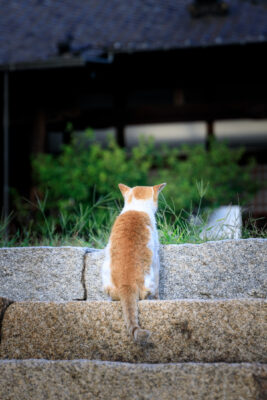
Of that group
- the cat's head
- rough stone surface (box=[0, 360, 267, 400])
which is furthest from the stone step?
rough stone surface (box=[0, 360, 267, 400])

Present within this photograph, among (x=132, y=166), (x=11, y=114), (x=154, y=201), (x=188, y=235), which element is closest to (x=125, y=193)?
(x=154, y=201)

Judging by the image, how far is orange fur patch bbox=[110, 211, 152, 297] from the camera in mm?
2375

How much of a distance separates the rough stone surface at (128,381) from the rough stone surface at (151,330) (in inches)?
8.0

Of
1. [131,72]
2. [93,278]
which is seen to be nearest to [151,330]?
[93,278]

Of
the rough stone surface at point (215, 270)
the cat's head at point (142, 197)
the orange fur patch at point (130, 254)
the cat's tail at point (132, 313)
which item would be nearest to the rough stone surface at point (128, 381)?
the cat's tail at point (132, 313)

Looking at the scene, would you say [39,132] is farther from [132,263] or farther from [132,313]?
[132,313]

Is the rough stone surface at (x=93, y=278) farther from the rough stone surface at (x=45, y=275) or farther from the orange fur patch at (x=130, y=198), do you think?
the orange fur patch at (x=130, y=198)

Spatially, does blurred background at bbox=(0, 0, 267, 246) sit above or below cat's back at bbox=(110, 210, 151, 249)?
above

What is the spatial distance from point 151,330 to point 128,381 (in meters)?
0.31

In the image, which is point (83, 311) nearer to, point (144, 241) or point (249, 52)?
point (144, 241)

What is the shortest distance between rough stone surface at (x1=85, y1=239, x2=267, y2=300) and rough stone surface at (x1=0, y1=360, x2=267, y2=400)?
952mm

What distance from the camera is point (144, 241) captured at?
253cm

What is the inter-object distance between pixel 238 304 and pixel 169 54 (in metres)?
5.15

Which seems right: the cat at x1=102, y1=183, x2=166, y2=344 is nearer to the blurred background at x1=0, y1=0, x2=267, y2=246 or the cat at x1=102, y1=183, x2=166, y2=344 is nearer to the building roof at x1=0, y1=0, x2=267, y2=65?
the blurred background at x1=0, y1=0, x2=267, y2=246
